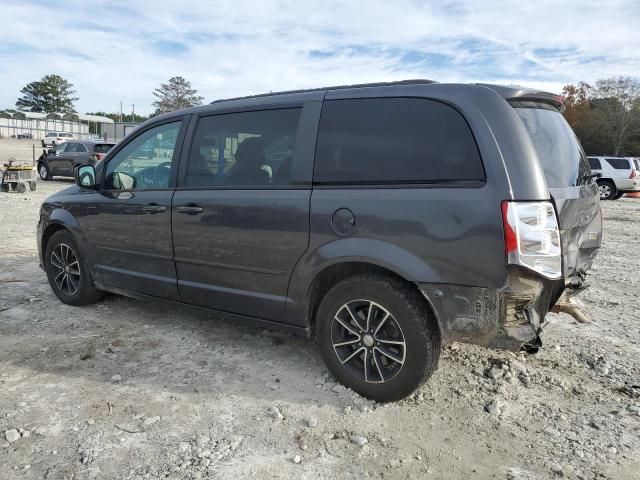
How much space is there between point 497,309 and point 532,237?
42 centimetres

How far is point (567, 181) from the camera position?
312 cm

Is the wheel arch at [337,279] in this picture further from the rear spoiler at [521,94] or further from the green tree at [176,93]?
the green tree at [176,93]

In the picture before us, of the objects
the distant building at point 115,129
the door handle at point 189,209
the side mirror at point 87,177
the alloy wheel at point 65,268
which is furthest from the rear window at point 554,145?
the distant building at point 115,129

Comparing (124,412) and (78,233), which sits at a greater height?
(78,233)

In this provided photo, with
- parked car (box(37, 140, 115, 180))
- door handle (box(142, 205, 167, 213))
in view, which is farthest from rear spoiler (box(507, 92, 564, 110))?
parked car (box(37, 140, 115, 180))

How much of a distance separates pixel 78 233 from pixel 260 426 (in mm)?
2829

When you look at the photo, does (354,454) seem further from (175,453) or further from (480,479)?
(175,453)

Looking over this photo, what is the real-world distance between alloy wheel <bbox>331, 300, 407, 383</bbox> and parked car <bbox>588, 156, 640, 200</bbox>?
1951 cm

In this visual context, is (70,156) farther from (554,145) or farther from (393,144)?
(554,145)

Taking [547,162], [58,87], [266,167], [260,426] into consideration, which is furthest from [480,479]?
[58,87]

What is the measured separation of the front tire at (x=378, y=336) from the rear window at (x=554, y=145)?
3.50ft

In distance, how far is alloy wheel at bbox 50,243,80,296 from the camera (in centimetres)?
491

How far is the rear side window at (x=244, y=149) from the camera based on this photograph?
3.51 meters

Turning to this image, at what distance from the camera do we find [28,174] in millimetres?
15477
